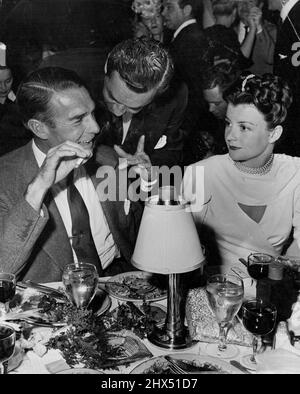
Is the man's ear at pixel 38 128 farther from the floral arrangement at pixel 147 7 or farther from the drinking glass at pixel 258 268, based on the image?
the drinking glass at pixel 258 268

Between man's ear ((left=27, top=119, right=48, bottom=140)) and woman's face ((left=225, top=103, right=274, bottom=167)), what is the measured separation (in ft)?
2.79

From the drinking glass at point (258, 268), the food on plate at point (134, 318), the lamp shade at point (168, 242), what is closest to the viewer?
the lamp shade at point (168, 242)

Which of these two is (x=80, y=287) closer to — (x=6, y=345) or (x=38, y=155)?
(x=6, y=345)

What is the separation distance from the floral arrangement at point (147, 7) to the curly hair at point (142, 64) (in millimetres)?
114

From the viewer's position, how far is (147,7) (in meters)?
2.25

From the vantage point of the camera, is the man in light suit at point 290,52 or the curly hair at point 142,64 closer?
the curly hair at point 142,64

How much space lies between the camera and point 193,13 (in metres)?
2.30

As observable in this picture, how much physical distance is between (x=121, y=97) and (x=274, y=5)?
32.8 inches

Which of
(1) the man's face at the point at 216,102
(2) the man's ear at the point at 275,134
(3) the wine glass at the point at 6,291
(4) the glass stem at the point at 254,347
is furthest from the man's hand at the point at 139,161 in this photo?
(4) the glass stem at the point at 254,347

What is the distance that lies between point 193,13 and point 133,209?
952 mm

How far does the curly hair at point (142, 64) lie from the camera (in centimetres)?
226

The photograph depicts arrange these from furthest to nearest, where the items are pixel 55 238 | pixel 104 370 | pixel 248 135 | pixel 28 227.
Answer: pixel 248 135 → pixel 55 238 → pixel 28 227 → pixel 104 370

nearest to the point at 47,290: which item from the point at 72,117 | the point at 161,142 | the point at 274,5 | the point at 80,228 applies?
the point at 80,228

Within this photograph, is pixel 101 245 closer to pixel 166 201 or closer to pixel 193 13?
pixel 166 201
